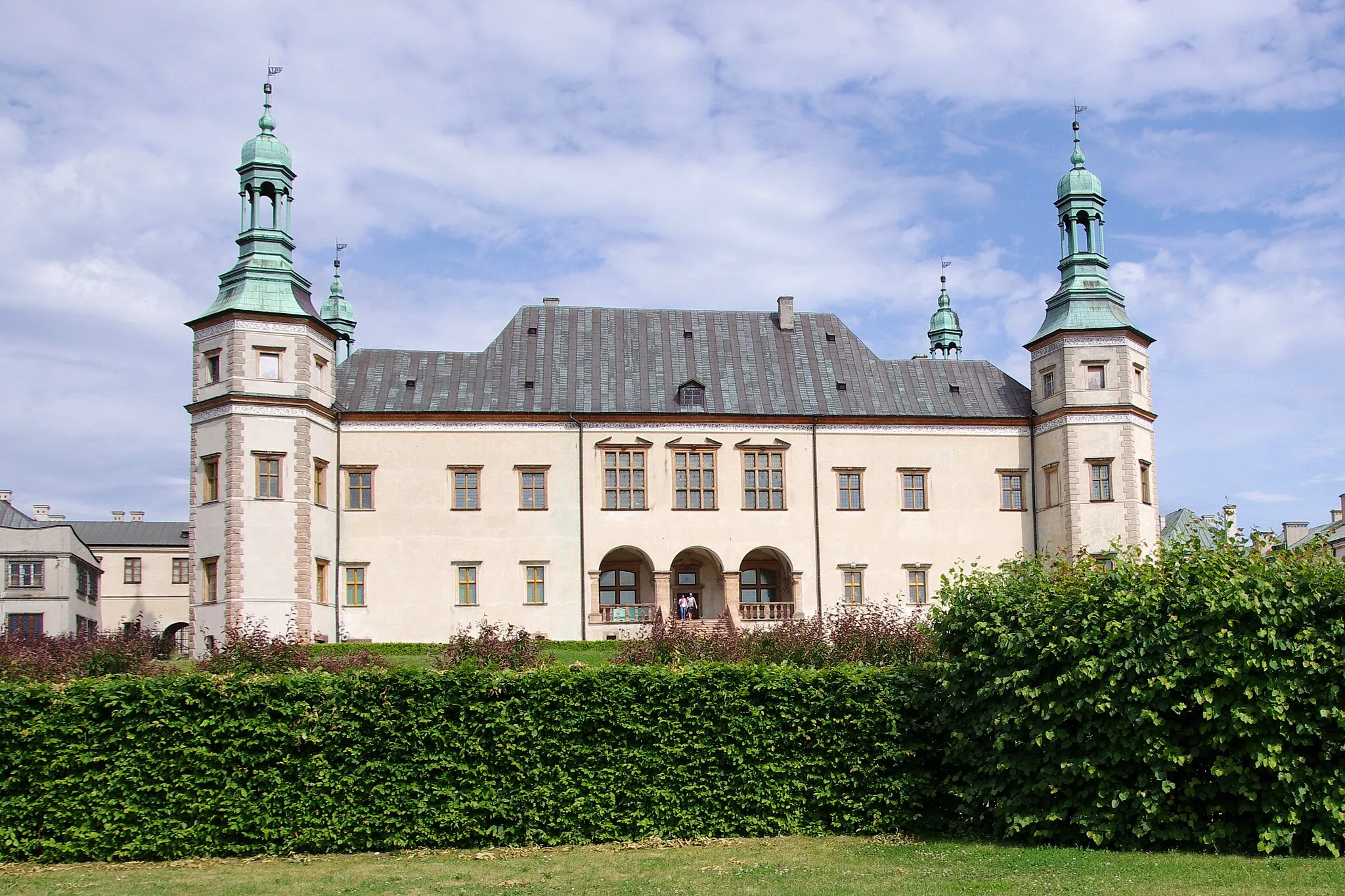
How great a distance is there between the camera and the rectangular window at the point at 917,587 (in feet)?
154

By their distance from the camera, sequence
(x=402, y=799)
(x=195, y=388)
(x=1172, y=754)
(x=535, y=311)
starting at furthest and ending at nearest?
(x=535, y=311)
(x=195, y=388)
(x=402, y=799)
(x=1172, y=754)

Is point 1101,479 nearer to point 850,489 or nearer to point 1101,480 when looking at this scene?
point 1101,480

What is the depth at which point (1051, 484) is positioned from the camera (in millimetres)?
47219

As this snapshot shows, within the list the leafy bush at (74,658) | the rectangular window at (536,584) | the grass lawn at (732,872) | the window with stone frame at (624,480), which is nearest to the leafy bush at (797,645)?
the grass lawn at (732,872)

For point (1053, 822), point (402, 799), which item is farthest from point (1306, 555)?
point (402, 799)

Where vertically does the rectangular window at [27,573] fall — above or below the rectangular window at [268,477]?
below

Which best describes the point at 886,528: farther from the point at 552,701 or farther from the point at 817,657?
the point at 552,701

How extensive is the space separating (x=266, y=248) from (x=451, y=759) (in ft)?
103

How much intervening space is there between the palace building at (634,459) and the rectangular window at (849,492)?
0.08 metres

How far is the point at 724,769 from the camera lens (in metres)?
17.0

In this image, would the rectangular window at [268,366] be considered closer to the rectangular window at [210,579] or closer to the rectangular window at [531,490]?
the rectangular window at [210,579]

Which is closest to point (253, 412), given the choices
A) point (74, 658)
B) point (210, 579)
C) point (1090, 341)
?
point (210, 579)

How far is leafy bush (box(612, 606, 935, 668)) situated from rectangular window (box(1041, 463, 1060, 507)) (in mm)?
17808

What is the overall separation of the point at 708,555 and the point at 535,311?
11.7 m
